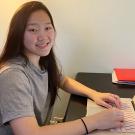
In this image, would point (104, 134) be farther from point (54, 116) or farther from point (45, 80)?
point (54, 116)

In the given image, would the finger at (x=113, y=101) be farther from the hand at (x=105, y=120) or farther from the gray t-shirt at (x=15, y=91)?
the gray t-shirt at (x=15, y=91)

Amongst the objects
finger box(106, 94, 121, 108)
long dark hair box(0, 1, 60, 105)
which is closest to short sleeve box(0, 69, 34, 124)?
long dark hair box(0, 1, 60, 105)

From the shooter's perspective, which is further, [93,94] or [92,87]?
[92,87]

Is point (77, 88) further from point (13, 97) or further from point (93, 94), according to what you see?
point (13, 97)

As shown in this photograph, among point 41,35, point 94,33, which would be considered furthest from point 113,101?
point 94,33

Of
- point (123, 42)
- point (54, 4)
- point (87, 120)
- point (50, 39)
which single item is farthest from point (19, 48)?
point (123, 42)

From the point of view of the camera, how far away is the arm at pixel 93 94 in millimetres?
1193

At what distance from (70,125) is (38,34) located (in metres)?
0.40

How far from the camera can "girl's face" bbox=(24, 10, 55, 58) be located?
44.3 inches

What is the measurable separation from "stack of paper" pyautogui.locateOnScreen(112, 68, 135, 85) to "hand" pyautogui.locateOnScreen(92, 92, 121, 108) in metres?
0.31

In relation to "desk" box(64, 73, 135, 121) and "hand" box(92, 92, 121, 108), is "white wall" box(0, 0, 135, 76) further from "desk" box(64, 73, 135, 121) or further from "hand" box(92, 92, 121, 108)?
"hand" box(92, 92, 121, 108)

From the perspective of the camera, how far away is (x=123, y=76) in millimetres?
1580

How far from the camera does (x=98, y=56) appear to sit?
1.72m

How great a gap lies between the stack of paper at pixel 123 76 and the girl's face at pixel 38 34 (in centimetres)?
50
